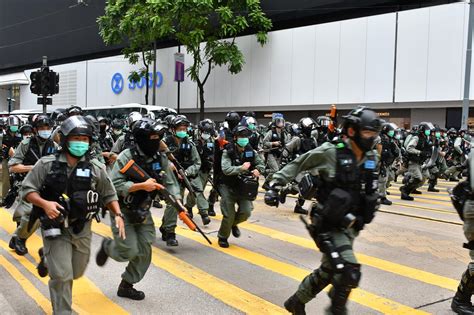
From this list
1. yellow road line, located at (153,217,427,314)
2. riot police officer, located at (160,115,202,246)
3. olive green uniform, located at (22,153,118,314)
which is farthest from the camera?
riot police officer, located at (160,115,202,246)

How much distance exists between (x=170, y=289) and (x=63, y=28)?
1865 inches

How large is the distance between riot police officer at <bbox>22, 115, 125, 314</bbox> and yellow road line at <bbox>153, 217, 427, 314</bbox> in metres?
2.69

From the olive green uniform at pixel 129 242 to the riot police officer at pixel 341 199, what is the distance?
158 cm

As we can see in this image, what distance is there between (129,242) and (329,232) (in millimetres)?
2025

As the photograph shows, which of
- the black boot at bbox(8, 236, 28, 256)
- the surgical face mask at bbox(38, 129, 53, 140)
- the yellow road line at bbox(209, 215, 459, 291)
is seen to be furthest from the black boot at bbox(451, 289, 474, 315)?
the surgical face mask at bbox(38, 129, 53, 140)

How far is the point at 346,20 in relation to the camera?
83.4 feet

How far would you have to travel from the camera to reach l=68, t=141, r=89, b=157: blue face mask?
4.09 m

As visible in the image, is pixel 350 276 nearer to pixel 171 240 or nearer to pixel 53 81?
pixel 171 240

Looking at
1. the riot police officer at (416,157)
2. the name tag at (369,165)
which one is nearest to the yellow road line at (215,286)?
the name tag at (369,165)

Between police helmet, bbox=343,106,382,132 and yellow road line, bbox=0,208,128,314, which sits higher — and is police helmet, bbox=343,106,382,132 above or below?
above

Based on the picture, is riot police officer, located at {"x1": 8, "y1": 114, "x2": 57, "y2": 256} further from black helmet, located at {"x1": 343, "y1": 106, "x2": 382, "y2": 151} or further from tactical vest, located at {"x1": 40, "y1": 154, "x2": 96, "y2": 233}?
black helmet, located at {"x1": 343, "y1": 106, "x2": 382, "y2": 151}

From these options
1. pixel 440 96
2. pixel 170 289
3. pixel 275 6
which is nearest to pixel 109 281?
pixel 170 289

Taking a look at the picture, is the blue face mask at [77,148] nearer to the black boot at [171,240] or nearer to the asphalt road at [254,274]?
the asphalt road at [254,274]

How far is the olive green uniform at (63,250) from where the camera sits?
391 cm
